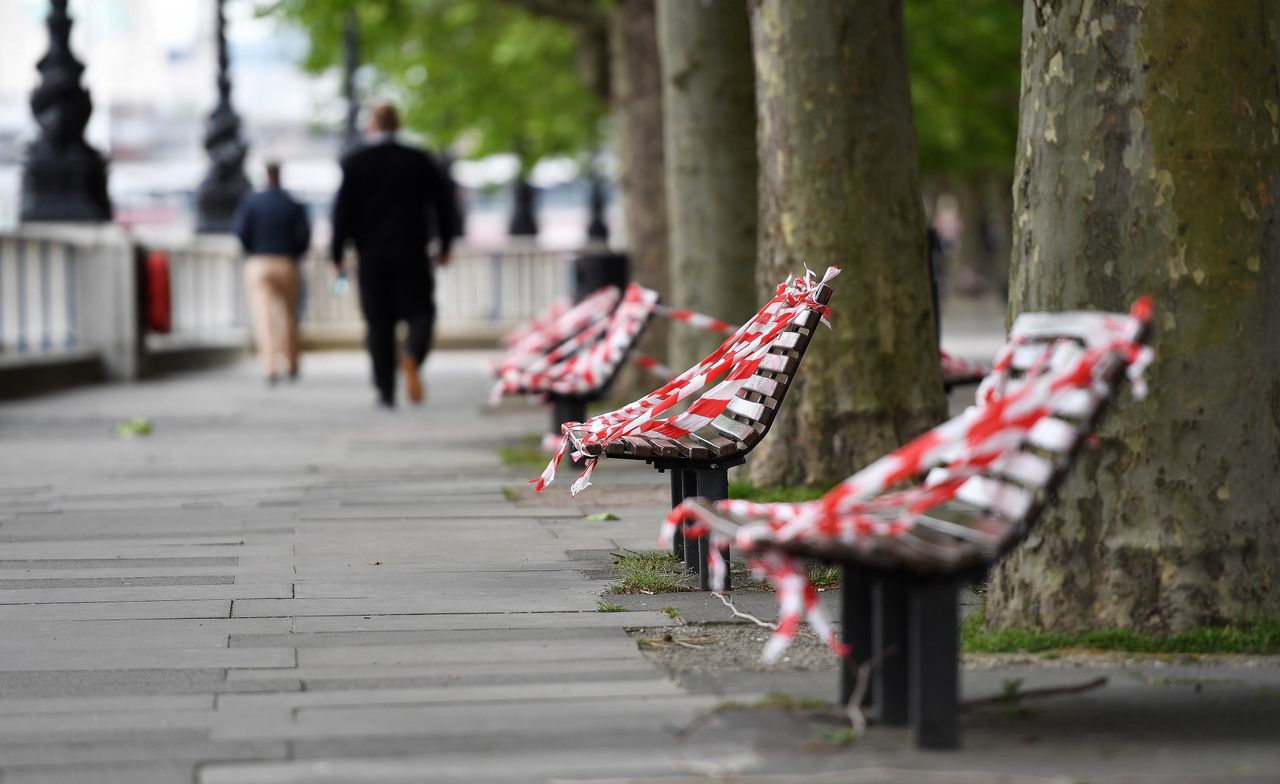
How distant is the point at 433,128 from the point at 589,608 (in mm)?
29533

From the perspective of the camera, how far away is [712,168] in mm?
12414

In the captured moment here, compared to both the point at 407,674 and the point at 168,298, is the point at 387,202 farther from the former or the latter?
the point at 407,674

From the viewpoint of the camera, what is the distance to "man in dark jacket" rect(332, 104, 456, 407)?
1608 cm

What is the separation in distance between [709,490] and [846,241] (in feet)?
8.97

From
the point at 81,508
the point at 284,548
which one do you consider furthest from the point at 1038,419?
the point at 81,508

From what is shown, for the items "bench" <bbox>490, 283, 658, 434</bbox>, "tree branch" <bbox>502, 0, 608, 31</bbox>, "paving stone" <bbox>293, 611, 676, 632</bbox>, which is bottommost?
"paving stone" <bbox>293, 611, 676, 632</bbox>

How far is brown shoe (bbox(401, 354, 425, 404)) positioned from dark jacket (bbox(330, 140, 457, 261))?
904 millimetres

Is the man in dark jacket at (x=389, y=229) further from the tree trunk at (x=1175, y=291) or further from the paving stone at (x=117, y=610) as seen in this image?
the tree trunk at (x=1175, y=291)

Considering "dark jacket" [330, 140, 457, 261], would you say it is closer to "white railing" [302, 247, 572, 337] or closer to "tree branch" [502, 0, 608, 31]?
"tree branch" [502, 0, 608, 31]

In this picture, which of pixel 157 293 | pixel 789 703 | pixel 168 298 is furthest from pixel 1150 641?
pixel 168 298

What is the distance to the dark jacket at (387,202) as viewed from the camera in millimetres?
16078

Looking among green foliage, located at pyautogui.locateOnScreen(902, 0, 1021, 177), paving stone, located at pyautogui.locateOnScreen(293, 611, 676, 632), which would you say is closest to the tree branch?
green foliage, located at pyautogui.locateOnScreen(902, 0, 1021, 177)

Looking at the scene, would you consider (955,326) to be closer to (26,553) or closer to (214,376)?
(214,376)

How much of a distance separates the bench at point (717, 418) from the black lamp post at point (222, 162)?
2012 centimetres
